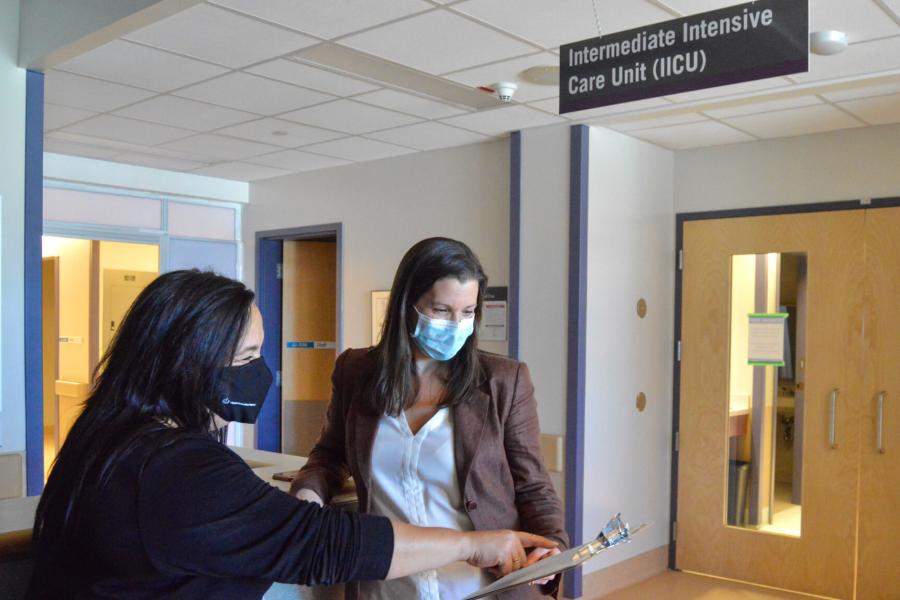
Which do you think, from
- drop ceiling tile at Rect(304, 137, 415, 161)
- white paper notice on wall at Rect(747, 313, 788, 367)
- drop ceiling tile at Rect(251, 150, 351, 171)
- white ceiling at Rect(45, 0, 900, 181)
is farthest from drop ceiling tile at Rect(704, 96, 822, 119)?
drop ceiling tile at Rect(251, 150, 351, 171)

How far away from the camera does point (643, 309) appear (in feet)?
16.4

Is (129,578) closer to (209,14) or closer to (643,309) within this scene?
(209,14)

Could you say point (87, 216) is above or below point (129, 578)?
above

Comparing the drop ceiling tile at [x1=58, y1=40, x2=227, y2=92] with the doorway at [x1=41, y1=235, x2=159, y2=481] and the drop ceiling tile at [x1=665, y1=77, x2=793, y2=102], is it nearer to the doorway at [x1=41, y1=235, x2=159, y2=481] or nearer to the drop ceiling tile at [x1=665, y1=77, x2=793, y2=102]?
the drop ceiling tile at [x1=665, y1=77, x2=793, y2=102]

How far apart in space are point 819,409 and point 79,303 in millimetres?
5347

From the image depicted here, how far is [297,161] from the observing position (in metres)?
6.01

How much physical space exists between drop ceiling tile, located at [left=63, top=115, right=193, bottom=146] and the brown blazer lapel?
3701 mm

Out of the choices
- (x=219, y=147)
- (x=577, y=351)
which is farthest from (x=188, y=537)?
(x=219, y=147)

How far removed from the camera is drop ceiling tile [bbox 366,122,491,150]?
488 centimetres

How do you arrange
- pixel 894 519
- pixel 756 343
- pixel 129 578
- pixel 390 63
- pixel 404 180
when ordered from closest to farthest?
1. pixel 129 578
2. pixel 390 63
3. pixel 894 519
4. pixel 756 343
5. pixel 404 180

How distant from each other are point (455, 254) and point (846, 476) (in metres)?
3.57

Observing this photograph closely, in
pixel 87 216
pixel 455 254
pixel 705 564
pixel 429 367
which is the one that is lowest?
pixel 705 564

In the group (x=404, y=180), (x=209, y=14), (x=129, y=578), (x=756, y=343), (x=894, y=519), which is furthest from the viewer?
(x=404, y=180)

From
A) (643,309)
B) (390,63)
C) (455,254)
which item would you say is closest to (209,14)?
(390,63)
